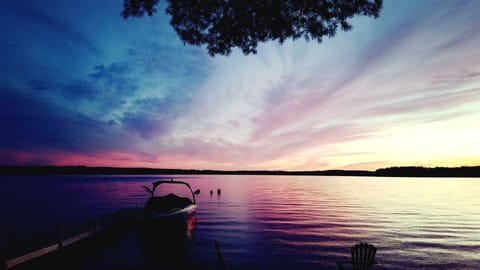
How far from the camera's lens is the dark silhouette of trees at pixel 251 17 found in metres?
8.96

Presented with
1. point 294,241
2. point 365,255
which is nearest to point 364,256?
point 365,255

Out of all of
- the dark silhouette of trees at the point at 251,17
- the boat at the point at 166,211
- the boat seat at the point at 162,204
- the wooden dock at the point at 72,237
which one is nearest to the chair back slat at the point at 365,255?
the dark silhouette of trees at the point at 251,17

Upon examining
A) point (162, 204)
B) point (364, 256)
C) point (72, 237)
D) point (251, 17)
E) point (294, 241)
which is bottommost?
point (294, 241)

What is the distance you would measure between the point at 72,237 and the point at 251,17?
1784 centimetres

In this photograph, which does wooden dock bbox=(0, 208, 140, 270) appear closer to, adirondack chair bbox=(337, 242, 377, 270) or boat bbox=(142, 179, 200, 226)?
boat bbox=(142, 179, 200, 226)

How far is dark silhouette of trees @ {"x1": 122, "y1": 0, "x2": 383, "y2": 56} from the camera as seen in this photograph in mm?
8961

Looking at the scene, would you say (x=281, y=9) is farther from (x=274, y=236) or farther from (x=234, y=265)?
(x=274, y=236)

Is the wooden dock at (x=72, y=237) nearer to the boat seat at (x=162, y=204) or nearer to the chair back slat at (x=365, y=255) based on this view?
the boat seat at (x=162, y=204)

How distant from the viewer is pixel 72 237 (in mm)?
18547

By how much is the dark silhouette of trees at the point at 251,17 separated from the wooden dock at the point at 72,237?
1199 centimetres

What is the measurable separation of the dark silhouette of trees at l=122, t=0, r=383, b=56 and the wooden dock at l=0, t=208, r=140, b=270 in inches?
472

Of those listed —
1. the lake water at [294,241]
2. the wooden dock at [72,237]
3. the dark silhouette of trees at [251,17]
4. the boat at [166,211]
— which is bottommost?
the lake water at [294,241]

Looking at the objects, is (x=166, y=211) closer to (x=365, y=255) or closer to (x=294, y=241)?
(x=294, y=241)

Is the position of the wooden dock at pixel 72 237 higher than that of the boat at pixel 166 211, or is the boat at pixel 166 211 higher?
the boat at pixel 166 211
